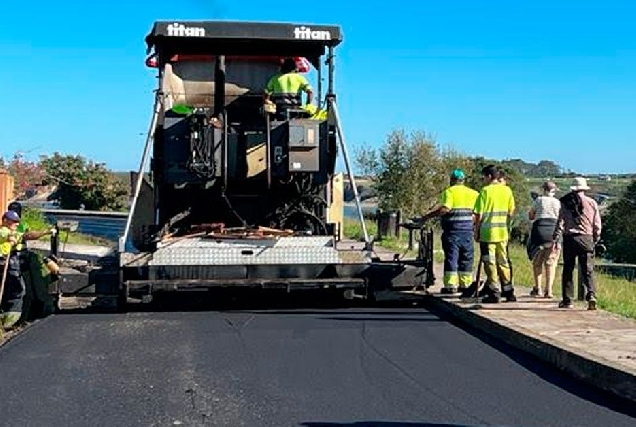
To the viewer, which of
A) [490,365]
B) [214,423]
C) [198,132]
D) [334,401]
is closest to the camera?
[214,423]

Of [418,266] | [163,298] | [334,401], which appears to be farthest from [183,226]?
[334,401]

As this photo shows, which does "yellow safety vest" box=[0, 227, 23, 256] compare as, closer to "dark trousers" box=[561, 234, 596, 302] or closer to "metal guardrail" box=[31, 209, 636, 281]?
"dark trousers" box=[561, 234, 596, 302]

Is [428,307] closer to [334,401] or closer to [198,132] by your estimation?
[198,132]

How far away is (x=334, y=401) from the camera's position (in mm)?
6949

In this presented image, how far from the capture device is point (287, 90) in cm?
1223

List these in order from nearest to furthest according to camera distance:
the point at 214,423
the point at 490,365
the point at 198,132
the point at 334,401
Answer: the point at 214,423 → the point at 334,401 → the point at 490,365 → the point at 198,132

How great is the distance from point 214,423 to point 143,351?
2.76 metres

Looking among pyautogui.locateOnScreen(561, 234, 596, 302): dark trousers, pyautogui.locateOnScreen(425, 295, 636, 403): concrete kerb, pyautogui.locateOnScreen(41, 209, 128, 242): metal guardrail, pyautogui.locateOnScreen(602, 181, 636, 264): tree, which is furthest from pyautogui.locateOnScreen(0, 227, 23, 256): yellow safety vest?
pyautogui.locateOnScreen(602, 181, 636, 264): tree

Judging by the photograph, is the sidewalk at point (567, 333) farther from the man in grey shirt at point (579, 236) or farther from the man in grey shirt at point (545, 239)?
A: the man in grey shirt at point (545, 239)

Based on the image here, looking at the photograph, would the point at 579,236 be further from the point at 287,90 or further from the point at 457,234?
the point at 287,90

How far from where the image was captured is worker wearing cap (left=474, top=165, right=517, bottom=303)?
1134cm

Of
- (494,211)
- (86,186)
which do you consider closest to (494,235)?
(494,211)

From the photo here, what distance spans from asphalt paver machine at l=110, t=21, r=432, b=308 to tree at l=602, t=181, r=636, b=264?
106ft

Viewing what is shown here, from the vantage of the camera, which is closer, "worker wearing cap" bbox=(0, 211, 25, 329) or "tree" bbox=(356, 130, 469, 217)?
"worker wearing cap" bbox=(0, 211, 25, 329)
